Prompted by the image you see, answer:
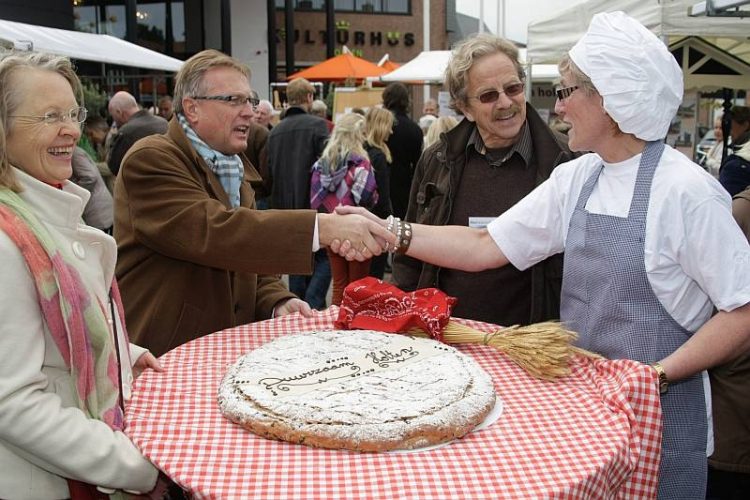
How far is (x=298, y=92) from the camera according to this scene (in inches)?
311

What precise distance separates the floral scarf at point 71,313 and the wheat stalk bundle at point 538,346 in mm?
998

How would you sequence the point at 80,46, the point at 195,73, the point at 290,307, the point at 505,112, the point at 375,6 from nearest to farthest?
the point at 290,307, the point at 195,73, the point at 505,112, the point at 80,46, the point at 375,6

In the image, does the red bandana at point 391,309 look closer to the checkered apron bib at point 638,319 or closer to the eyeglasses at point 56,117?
the checkered apron bib at point 638,319

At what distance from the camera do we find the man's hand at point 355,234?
2555 millimetres

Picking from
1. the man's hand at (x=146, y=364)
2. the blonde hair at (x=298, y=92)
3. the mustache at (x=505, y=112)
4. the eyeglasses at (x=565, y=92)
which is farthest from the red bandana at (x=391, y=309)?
the blonde hair at (x=298, y=92)

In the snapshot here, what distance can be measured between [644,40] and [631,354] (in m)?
0.87

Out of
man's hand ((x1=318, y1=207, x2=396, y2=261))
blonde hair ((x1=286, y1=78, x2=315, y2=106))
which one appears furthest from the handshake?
blonde hair ((x1=286, y1=78, x2=315, y2=106))

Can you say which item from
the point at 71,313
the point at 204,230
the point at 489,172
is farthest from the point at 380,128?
the point at 71,313

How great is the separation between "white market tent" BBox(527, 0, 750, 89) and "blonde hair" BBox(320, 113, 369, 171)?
1925 mm

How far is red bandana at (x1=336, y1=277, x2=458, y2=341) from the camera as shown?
2191 mm

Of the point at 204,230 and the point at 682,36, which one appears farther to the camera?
the point at 682,36

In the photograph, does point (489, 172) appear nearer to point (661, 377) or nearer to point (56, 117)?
point (661, 377)

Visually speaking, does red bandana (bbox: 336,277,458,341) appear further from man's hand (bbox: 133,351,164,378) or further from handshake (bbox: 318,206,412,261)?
man's hand (bbox: 133,351,164,378)

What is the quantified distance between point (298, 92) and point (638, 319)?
250 inches
